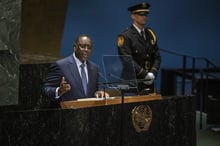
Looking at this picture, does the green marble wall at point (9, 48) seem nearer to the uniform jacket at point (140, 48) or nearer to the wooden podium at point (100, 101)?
the wooden podium at point (100, 101)

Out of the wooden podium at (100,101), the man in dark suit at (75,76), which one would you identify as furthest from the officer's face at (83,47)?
the wooden podium at (100,101)

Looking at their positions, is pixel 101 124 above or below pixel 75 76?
below

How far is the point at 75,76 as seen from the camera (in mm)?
4449

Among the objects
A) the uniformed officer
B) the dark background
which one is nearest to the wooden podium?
the uniformed officer

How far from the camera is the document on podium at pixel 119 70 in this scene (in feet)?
14.3

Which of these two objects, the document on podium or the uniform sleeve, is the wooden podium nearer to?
the document on podium

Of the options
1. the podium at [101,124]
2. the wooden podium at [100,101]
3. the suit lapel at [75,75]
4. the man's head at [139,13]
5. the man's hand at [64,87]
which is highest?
the man's head at [139,13]

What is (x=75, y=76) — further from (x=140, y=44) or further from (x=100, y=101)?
(x=140, y=44)

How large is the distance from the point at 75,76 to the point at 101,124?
0.53 meters

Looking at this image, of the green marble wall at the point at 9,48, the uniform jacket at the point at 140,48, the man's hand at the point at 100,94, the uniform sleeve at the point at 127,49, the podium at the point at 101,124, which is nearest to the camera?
the green marble wall at the point at 9,48

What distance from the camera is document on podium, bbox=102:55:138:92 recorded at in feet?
14.3

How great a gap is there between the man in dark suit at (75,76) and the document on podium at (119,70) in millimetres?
161

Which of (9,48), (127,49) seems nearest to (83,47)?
(9,48)

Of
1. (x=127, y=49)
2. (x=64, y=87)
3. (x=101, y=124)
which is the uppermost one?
(x=127, y=49)
